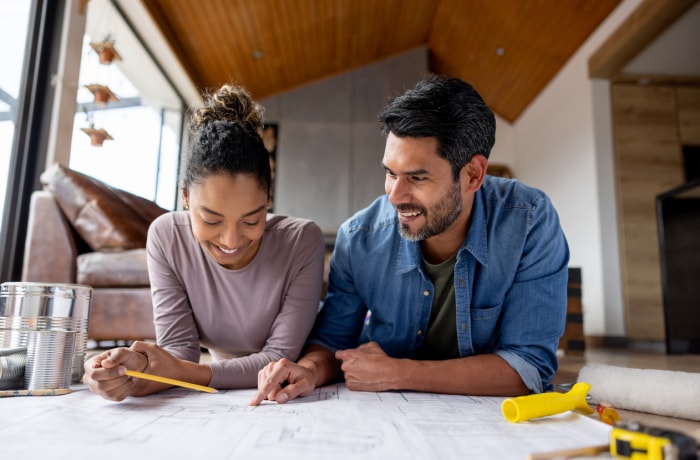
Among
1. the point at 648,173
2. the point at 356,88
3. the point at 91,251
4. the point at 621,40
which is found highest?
the point at 356,88

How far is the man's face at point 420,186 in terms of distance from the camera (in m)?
1.28

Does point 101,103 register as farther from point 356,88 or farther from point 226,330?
point 356,88

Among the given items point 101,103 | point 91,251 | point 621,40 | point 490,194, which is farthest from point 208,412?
point 621,40

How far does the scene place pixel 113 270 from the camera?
238cm

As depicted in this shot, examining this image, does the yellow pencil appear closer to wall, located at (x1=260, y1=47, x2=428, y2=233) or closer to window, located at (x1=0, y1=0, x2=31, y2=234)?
window, located at (x1=0, y1=0, x2=31, y2=234)

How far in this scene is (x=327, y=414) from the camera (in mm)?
985

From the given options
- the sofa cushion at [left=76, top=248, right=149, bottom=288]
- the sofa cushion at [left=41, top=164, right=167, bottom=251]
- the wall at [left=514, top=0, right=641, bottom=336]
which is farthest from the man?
the wall at [left=514, top=0, right=641, bottom=336]

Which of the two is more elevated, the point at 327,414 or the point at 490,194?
the point at 490,194

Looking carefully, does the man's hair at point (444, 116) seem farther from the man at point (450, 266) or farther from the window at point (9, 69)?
the window at point (9, 69)

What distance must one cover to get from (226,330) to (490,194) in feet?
2.48

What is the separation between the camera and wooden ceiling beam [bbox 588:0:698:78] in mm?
4039

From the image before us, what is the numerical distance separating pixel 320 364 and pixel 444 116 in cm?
65

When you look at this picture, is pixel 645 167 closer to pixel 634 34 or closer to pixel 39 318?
pixel 634 34

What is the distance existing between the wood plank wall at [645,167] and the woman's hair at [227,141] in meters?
4.40
